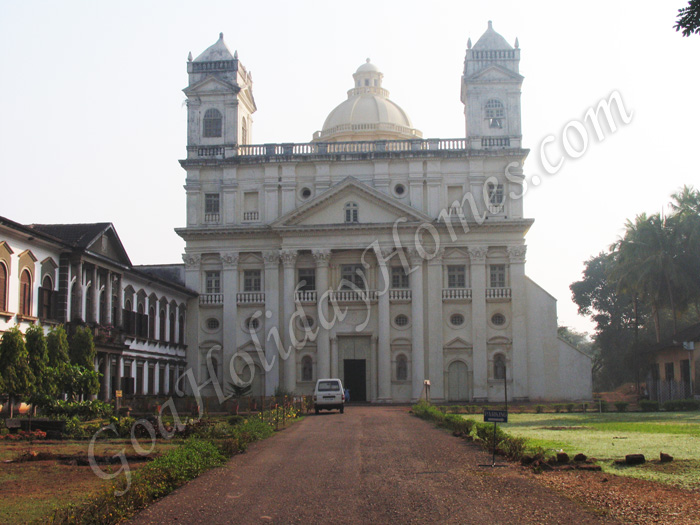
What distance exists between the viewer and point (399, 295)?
→ 175 ft

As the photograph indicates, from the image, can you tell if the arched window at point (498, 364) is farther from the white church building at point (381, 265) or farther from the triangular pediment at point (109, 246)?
the triangular pediment at point (109, 246)

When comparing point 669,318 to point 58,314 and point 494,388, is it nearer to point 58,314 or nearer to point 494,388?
point 494,388

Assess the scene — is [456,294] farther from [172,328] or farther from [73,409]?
[73,409]

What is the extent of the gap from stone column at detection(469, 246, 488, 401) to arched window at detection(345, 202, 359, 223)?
766 centimetres

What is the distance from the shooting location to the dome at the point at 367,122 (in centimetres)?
6156

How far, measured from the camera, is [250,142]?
201 ft

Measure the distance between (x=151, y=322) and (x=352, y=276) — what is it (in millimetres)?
13383

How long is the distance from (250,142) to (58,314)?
92.6 ft

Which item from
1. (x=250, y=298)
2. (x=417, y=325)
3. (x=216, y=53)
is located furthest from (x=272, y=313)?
(x=216, y=53)

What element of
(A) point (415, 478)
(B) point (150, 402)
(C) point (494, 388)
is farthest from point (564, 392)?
(A) point (415, 478)

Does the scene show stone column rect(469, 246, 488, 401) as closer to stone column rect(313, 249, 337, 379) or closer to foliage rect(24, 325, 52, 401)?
stone column rect(313, 249, 337, 379)

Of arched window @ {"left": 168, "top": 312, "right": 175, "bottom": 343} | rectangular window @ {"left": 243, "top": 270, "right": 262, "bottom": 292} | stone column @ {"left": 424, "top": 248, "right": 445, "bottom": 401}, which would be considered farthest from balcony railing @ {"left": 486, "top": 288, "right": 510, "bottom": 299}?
arched window @ {"left": 168, "top": 312, "right": 175, "bottom": 343}

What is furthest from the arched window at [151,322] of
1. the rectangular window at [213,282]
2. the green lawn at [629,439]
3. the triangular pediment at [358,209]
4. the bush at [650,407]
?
the bush at [650,407]

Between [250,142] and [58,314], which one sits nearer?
[58,314]
